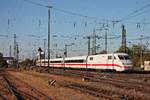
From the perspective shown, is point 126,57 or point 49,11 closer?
point 126,57

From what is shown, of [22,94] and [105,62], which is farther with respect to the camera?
[105,62]

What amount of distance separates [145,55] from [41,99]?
98884 mm

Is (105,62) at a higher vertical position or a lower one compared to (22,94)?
higher

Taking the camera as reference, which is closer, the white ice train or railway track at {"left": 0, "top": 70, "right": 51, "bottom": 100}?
railway track at {"left": 0, "top": 70, "right": 51, "bottom": 100}

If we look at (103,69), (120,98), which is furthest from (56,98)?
(103,69)

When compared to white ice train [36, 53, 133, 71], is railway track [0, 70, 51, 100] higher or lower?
lower

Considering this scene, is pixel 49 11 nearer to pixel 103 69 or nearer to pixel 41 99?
pixel 103 69

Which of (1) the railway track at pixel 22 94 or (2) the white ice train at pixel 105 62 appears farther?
(2) the white ice train at pixel 105 62

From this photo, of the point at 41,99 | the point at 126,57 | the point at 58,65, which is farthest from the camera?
the point at 58,65

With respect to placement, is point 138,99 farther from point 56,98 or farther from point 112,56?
point 112,56

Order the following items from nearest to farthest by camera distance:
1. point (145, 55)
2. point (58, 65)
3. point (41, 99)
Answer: point (41, 99) < point (58, 65) < point (145, 55)

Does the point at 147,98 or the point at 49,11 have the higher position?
the point at 49,11

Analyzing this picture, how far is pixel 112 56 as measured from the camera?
46.8 meters

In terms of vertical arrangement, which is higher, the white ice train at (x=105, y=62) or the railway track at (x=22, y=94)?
the white ice train at (x=105, y=62)
